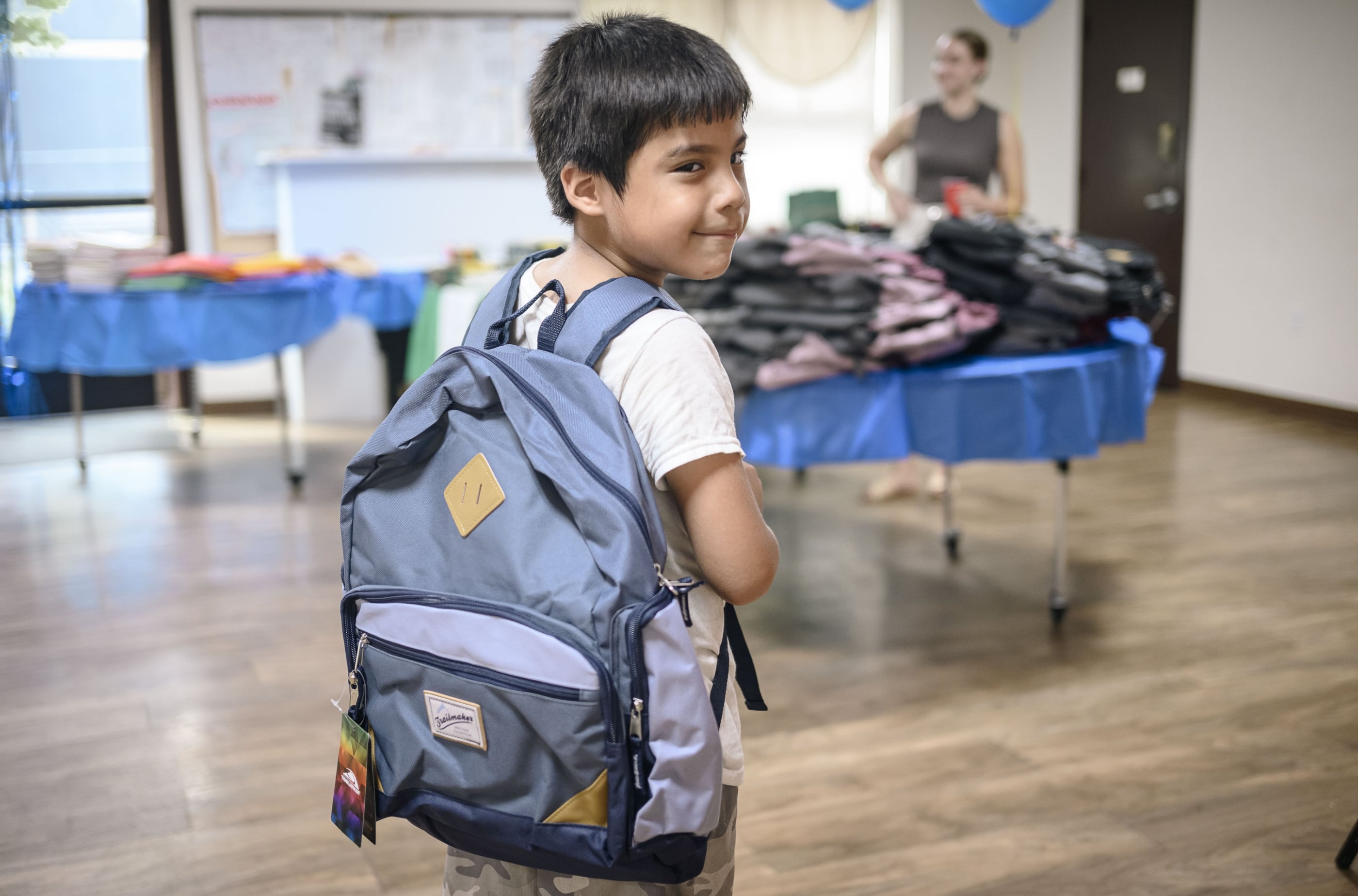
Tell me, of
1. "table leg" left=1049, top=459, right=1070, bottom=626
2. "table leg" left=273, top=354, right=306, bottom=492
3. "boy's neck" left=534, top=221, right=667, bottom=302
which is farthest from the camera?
"table leg" left=273, top=354, right=306, bottom=492

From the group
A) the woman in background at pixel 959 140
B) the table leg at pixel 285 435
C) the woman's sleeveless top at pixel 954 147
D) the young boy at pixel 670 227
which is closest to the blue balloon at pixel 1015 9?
the woman in background at pixel 959 140

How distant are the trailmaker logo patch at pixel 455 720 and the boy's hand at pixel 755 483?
276mm

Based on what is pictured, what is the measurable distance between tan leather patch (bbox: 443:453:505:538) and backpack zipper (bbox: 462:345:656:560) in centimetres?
6

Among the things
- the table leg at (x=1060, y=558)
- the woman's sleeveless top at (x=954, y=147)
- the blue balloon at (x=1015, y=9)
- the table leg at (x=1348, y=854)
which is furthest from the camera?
the woman's sleeveless top at (x=954, y=147)

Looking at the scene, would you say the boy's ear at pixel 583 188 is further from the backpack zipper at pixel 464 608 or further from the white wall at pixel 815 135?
the white wall at pixel 815 135

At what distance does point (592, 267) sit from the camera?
0.97m

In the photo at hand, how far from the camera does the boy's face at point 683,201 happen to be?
2.99ft

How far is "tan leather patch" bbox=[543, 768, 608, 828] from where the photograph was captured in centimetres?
89

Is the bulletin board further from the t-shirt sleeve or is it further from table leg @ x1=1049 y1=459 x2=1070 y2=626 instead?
the t-shirt sleeve

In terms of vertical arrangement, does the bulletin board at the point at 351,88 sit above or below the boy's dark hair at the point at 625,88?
above

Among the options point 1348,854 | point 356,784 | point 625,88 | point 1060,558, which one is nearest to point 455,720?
point 356,784

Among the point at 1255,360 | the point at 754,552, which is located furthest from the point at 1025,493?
the point at 754,552

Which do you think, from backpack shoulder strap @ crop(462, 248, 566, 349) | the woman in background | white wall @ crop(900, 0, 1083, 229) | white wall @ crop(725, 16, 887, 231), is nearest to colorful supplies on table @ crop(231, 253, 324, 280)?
the woman in background

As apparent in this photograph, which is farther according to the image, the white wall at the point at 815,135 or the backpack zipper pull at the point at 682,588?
the white wall at the point at 815,135
